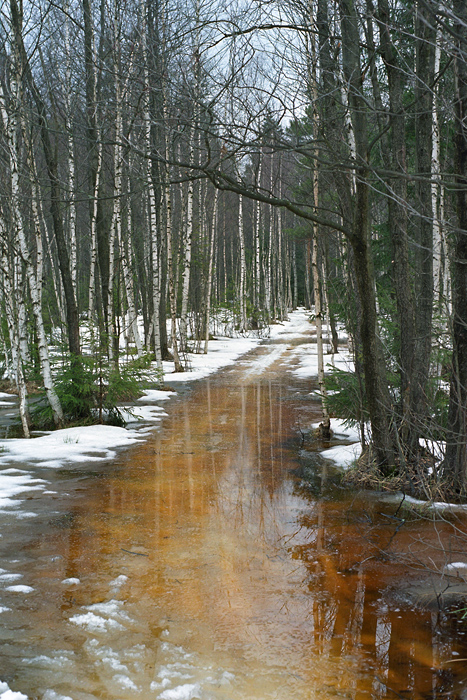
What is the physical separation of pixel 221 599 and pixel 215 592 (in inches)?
4.2

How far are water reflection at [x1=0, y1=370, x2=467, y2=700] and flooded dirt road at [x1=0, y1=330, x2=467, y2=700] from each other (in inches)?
0.5

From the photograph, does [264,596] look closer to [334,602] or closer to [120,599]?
[334,602]

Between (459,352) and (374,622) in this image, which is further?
(459,352)

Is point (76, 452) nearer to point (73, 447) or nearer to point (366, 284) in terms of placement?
point (73, 447)

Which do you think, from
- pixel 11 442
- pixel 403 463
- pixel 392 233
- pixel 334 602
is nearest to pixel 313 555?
pixel 334 602

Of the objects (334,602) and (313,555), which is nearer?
(334,602)

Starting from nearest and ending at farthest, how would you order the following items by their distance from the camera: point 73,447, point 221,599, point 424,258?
point 221,599 → point 424,258 → point 73,447

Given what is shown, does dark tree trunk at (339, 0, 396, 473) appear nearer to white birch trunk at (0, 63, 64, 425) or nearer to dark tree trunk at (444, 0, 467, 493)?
dark tree trunk at (444, 0, 467, 493)

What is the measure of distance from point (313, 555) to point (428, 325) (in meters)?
3.13

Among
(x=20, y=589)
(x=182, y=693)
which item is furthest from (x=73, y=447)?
(x=182, y=693)

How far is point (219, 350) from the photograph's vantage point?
23.7 meters

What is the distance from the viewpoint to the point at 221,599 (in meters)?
3.98

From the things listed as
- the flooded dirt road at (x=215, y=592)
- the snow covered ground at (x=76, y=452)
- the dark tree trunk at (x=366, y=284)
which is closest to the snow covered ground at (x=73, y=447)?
the snow covered ground at (x=76, y=452)

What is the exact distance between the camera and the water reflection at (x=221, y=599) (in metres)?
3.09
